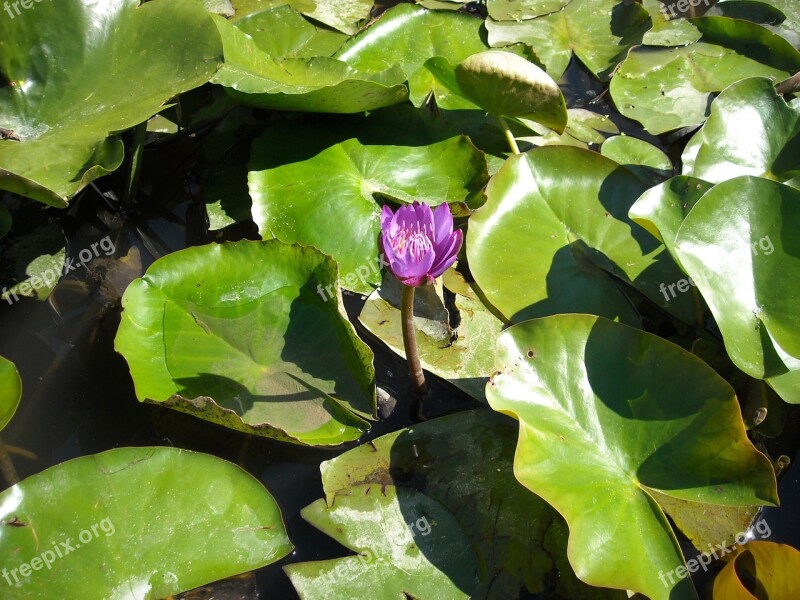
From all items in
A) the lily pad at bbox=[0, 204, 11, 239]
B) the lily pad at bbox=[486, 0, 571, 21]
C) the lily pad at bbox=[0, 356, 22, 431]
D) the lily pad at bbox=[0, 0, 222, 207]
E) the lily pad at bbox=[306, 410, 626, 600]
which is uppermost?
the lily pad at bbox=[0, 0, 222, 207]

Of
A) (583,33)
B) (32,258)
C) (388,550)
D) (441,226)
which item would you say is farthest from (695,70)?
(32,258)

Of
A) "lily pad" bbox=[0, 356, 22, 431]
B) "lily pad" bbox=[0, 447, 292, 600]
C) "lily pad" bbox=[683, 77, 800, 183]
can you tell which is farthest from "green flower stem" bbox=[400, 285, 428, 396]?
"lily pad" bbox=[683, 77, 800, 183]

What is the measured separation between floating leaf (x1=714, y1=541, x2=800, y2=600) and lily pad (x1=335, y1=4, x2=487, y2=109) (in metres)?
1.84

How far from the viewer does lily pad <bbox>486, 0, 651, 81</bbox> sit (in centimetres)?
281

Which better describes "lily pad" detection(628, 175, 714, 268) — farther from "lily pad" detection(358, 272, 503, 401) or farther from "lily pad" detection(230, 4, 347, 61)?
"lily pad" detection(230, 4, 347, 61)

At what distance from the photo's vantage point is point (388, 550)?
5.36 ft

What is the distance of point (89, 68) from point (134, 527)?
1.49 m

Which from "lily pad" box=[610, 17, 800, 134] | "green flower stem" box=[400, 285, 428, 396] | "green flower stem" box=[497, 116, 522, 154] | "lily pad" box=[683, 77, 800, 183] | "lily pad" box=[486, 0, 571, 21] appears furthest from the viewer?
"lily pad" box=[486, 0, 571, 21]

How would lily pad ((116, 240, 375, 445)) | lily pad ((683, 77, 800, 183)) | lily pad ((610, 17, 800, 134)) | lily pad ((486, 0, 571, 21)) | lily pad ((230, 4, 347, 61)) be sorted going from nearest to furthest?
lily pad ((116, 240, 375, 445)) < lily pad ((683, 77, 800, 183)) < lily pad ((230, 4, 347, 61)) < lily pad ((610, 17, 800, 134)) < lily pad ((486, 0, 571, 21))

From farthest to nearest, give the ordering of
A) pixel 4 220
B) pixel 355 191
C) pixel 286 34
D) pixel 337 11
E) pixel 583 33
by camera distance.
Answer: pixel 583 33 → pixel 337 11 → pixel 286 34 → pixel 355 191 → pixel 4 220

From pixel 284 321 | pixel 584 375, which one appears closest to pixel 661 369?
pixel 584 375

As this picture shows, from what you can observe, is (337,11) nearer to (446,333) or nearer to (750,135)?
(446,333)

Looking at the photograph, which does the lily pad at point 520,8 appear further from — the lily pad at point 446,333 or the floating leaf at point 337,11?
the lily pad at point 446,333

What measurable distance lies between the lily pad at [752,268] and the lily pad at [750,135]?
0.37 m
